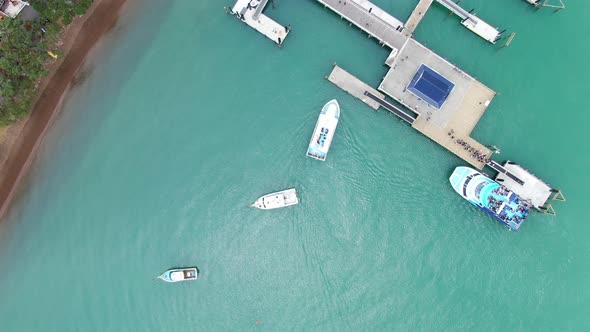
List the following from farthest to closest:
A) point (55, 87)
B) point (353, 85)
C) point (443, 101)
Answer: point (55, 87) → point (353, 85) → point (443, 101)

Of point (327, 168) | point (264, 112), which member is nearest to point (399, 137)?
point (327, 168)

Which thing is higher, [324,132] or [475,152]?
[475,152]

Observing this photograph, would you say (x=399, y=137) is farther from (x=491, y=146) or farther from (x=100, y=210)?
(x=100, y=210)

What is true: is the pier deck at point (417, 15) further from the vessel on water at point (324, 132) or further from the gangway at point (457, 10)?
the vessel on water at point (324, 132)

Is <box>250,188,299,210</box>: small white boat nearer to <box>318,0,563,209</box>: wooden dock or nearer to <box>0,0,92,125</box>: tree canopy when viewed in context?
<box>318,0,563,209</box>: wooden dock

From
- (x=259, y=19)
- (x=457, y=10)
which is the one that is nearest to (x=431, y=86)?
(x=457, y=10)

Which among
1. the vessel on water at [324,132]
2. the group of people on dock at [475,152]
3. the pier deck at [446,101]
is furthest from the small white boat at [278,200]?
the group of people on dock at [475,152]

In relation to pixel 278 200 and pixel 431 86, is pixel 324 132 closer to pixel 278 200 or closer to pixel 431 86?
pixel 278 200
